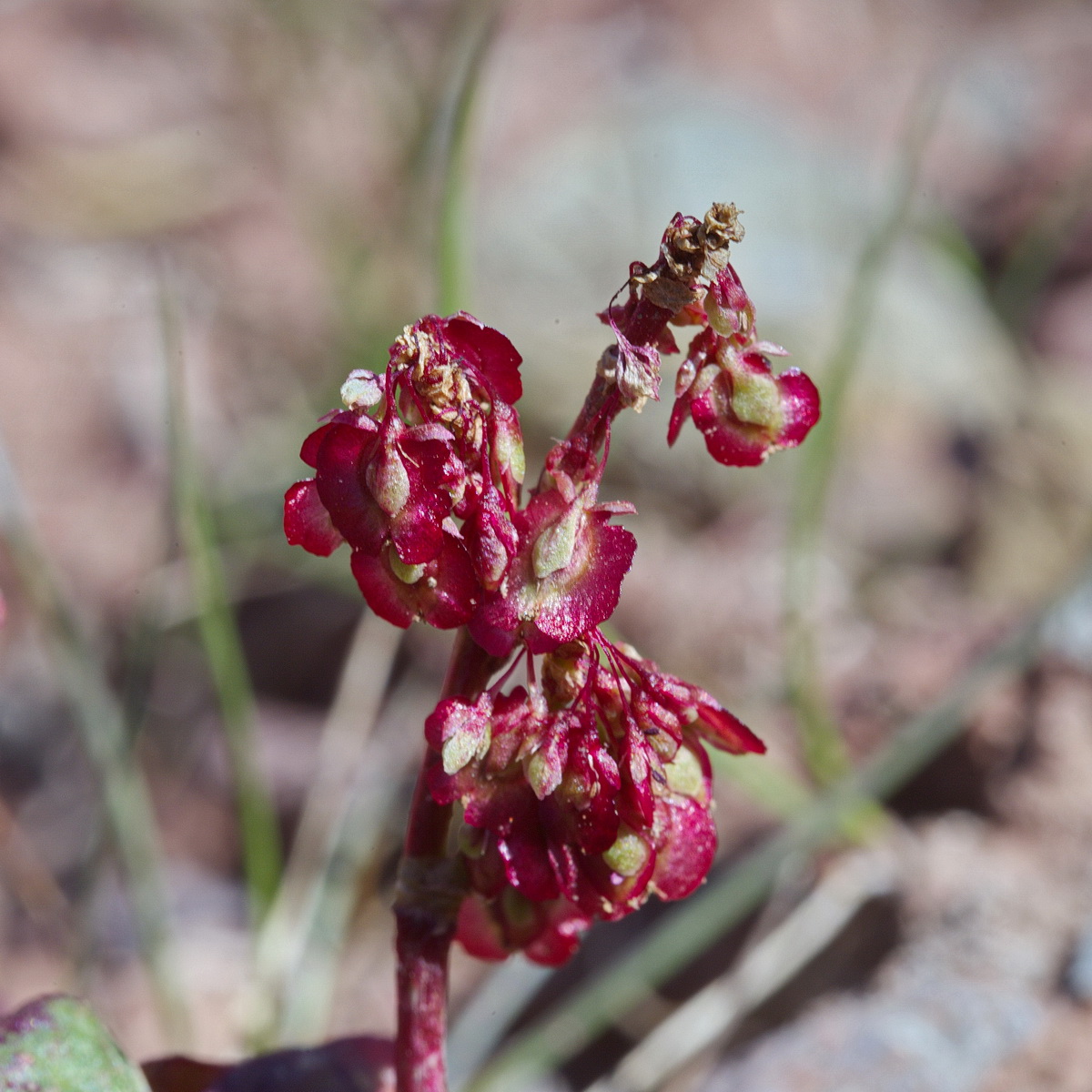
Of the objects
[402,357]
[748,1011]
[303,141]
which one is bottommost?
[748,1011]

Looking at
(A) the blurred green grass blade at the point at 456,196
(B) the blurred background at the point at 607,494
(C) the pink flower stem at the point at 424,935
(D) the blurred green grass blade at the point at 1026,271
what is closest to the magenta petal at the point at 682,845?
(C) the pink flower stem at the point at 424,935

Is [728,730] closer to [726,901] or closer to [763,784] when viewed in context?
[726,901]

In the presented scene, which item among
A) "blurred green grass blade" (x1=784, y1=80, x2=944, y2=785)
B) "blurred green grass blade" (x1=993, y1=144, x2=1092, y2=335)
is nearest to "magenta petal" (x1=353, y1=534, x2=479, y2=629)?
"blurred green grass blade" (x1=784, y1=80, x2=944, y2=785)

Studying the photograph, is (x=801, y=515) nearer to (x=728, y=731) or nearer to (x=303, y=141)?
(x=728, y=731)

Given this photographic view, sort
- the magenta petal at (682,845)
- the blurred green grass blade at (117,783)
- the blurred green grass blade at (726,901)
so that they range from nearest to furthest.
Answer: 1. the magenta petal at (682,845)
2. the blurred green grass blade at (726,901)
3. the blurred green grass blade at (117,783)

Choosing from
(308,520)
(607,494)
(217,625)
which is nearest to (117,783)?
(217,625)

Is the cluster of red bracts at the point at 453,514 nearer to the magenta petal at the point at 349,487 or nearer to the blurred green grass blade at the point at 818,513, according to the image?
the magenta petal at the point at 349,487

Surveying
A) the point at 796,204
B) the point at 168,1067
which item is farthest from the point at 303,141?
the point at 168,1067
